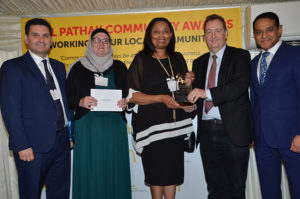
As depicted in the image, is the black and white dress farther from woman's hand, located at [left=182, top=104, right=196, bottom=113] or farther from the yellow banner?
the yellow banner

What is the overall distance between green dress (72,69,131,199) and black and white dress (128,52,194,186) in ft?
1.15

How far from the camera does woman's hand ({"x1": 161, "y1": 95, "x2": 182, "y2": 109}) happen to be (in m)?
2.33

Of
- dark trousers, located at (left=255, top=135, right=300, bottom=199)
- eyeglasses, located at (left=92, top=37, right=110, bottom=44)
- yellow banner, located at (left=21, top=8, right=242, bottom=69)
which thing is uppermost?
yellow banner, located at (left=21, top=8, right=242, bottom=69)

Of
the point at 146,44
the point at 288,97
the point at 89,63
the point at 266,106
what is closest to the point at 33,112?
the point at 89,63

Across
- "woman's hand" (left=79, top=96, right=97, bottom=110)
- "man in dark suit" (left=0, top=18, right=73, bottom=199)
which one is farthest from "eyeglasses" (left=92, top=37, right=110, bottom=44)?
"woman's hand" (left=79, top=96, right=97, bottom=110)

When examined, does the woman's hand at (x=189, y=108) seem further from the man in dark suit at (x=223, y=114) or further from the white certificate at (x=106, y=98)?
the white certificate at (x=106, y=98)

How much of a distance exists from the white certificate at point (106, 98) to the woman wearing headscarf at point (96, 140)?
7 centimetres

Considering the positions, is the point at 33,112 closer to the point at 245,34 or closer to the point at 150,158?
the point at 150,158

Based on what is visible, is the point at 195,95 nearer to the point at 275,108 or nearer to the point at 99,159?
the point at 275,108

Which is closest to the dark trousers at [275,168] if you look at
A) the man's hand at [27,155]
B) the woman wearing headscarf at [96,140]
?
the woman wearing headscarf at [96,140]

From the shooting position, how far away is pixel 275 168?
241cm

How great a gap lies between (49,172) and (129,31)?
2449 mm

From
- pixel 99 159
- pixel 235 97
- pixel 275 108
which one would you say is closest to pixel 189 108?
pixel 235 97

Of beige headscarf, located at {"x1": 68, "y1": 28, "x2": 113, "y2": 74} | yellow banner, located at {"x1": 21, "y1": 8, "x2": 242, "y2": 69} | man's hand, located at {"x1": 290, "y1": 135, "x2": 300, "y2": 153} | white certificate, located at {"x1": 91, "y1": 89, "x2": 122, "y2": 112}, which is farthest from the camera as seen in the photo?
yellow banner, located at {"x1": 21, "y1": 8, "x2": 242, "y2": 69}
